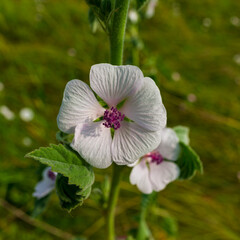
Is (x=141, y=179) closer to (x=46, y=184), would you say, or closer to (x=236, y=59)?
(x=46, y=184)

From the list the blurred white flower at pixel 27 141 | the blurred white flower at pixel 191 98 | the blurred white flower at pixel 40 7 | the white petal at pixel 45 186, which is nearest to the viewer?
the white petal at pixel 45 186

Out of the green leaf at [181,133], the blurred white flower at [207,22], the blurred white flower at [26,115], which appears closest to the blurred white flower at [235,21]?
the blurred white flower at [207,22]

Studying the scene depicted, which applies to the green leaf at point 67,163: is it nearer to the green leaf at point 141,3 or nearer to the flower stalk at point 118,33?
the flower stalk at point 118,33

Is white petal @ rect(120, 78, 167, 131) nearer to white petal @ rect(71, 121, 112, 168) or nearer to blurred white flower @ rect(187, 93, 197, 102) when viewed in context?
white petal @ rect(71, 121, 112, 168)

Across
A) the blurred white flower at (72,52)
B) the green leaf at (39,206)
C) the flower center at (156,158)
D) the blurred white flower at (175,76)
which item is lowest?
the blurred white flower at (175,76)

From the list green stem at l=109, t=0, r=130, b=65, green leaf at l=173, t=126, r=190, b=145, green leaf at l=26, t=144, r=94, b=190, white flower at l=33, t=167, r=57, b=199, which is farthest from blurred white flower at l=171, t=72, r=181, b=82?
green leaf at l=26, t=144, r=94, b=190

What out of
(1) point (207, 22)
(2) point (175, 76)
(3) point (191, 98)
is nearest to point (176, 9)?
(1) point (207, 22)

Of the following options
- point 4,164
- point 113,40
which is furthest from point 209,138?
point 113,40
